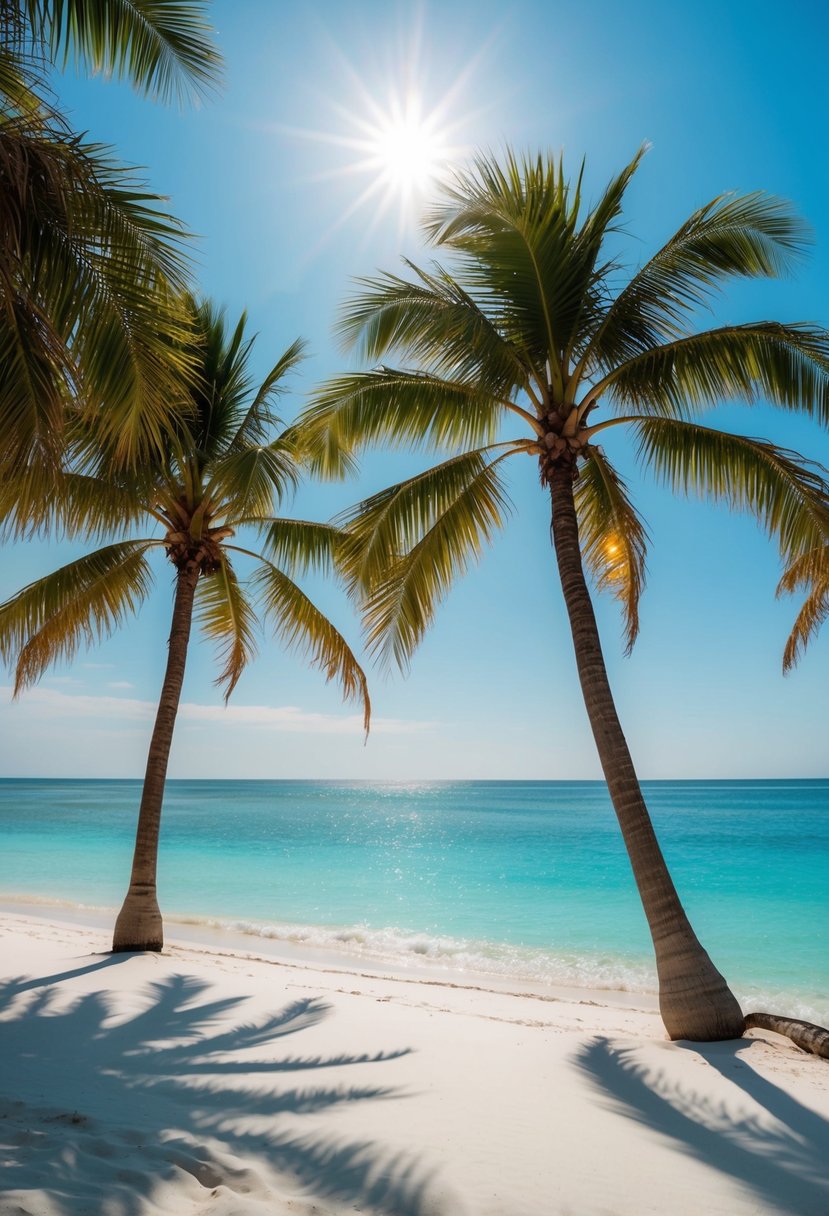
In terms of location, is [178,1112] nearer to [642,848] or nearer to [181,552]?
[642,848]

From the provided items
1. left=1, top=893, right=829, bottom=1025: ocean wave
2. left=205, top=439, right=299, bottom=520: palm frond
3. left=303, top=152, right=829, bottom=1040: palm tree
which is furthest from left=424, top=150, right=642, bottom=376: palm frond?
left=1, top=893, right=829, bottom=1025: ocean wave

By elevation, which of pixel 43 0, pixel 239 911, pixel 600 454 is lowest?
pixel 239 911

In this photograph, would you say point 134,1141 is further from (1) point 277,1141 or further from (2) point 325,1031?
(2) point 325,1031

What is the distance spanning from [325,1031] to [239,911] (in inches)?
426

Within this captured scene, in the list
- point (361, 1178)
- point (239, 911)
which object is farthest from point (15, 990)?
point (239, 911)

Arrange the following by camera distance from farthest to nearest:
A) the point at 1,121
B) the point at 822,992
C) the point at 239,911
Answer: the point at 239,911 < the point at 822,992 < the point at 1,121

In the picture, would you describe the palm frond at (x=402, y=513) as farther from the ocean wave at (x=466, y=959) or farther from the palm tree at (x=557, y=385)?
the ocean wave at (x=466, y=959)

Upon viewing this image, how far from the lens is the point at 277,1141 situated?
10.6 feet

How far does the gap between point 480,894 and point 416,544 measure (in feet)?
42.1

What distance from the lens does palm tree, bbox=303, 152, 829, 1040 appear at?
22.2 ft

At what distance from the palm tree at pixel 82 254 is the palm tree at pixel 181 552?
2621mm

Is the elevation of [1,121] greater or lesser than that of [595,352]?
lesser

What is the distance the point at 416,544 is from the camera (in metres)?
7.87

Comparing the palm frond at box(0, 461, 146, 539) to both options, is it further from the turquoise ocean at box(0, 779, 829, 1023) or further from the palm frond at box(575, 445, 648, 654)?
the turquoise ocean at box(0, 779, 829, 1023)
